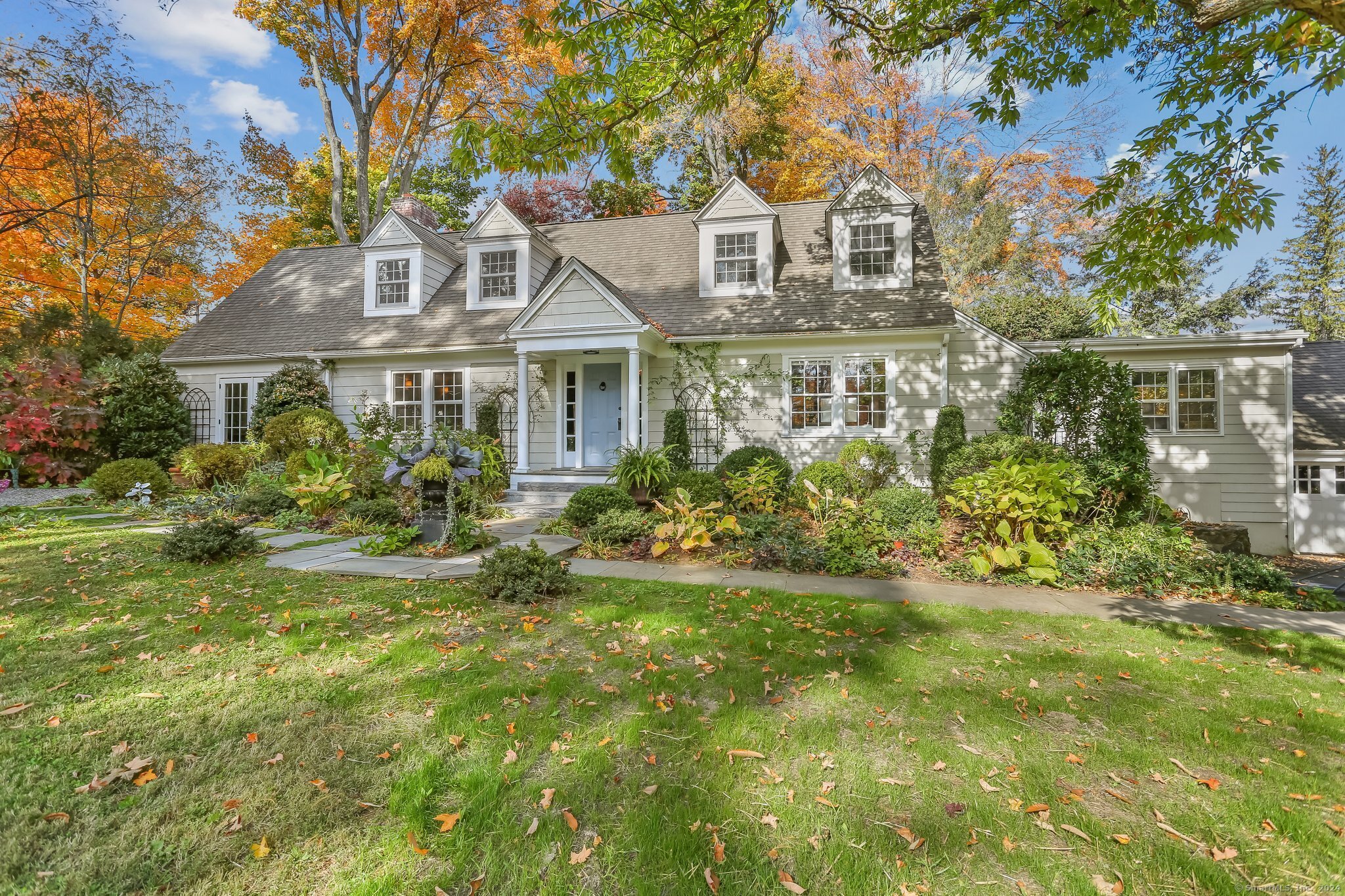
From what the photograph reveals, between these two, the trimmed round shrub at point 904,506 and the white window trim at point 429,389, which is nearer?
the trimmed round shrub at point 904,506

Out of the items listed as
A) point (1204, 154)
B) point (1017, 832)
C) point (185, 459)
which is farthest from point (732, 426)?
point (185, 459)

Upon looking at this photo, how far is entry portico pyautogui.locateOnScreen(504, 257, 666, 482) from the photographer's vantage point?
1052 cm

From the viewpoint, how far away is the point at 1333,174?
922 inches

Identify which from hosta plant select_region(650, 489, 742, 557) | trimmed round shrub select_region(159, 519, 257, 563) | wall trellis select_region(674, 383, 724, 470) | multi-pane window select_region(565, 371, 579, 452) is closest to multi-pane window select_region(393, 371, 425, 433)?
multi-pane window select_region(565, 371, 579, 452)

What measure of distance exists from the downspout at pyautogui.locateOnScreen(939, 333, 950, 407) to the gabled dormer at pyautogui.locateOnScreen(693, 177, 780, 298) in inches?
145

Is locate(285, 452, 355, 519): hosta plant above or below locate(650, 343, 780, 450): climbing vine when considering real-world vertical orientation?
below

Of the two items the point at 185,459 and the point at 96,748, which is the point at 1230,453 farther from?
the point at 185,459

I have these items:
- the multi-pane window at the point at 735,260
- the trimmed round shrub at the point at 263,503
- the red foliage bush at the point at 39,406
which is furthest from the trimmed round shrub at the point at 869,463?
the red foliage bush at the point at 39,406

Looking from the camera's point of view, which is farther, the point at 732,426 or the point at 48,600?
the point at 732,426

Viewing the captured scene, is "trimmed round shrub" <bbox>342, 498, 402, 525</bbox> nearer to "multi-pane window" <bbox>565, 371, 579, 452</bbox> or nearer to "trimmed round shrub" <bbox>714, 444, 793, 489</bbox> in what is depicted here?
"multi-pane window" <bbox>565, 371, 579, 452</bbox>

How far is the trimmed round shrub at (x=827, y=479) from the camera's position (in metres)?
8.94

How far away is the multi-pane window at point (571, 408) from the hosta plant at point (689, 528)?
5339 mm

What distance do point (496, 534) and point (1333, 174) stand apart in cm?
3676

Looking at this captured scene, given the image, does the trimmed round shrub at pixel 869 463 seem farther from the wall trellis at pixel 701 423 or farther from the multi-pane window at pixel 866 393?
the wall trellis at pixel 701 423
